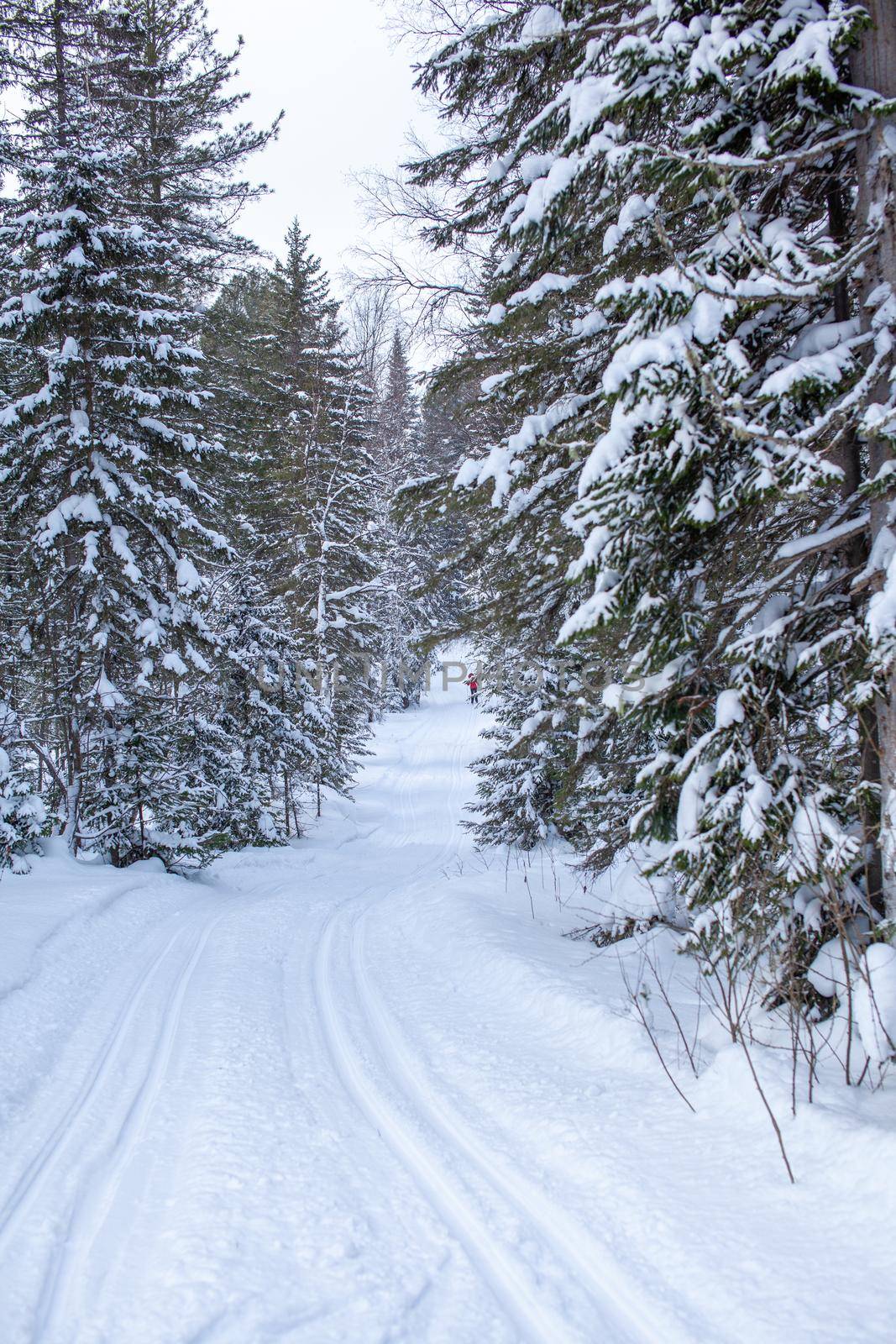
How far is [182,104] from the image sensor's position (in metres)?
13.0

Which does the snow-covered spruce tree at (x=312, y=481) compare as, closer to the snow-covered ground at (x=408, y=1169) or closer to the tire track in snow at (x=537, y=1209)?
the snow-covered ground at (x=408, y=1169)

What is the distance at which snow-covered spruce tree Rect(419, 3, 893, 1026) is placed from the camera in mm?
3613

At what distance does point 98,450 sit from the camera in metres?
11.4

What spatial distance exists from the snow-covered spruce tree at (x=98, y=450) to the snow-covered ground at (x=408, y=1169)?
17.8 ft

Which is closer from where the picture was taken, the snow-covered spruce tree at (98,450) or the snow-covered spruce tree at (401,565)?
the snow-covered spruce tree at (98,450)

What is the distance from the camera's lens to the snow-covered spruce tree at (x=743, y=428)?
11.9 ft

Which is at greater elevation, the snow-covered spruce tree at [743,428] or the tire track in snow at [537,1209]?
the snow-covered spruce tree at [743,428]

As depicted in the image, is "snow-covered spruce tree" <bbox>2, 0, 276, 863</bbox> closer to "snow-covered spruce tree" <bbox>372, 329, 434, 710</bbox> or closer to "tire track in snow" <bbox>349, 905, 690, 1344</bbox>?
"tire track in snow" <bbox>349, 905, 690, 1344</bbox>

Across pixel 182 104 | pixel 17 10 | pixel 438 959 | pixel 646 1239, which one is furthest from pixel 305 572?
pixel 646 1239

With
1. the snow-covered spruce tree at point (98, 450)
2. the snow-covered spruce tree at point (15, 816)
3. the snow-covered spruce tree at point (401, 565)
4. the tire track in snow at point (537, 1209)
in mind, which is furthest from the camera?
the snow-covered spruce tree at point (401, 565)

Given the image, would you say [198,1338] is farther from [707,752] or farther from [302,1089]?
[707,752]

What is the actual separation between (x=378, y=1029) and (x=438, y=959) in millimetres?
1810

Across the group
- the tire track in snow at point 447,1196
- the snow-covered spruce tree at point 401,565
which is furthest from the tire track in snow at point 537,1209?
the snow-covered spruce tree at point 401,565

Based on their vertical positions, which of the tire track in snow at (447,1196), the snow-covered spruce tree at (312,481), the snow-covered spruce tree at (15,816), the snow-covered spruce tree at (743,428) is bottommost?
the tire track in snow at (447,1196)
